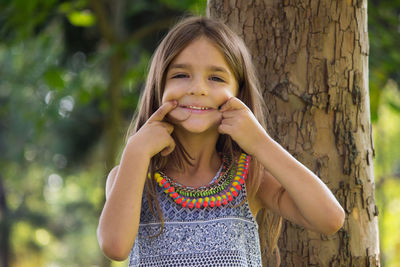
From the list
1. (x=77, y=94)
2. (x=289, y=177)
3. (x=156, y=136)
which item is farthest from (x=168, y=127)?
(x=77, y=94)

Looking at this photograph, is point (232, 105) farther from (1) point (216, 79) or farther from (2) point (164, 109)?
(2) point (164, 109)

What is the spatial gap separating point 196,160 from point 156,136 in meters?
0.23

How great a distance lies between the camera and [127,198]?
185cm

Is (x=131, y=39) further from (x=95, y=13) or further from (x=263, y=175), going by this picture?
(x=263, y=175)

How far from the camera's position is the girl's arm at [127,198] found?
183cm

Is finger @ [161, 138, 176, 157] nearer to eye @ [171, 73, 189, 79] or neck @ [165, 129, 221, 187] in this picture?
neck @ [165, 129, 221, 187]

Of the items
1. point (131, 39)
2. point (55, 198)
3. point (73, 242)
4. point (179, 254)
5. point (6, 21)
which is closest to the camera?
point (179, 254)

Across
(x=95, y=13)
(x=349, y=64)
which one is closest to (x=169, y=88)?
(x=349, y=64)

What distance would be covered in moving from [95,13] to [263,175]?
213 inches

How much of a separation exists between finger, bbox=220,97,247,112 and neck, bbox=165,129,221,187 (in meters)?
0.16

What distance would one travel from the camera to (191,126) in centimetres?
195

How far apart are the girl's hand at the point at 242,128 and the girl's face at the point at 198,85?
41 mm

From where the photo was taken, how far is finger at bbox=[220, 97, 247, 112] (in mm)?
1970

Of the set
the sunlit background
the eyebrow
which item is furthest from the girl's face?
the sunlit background
